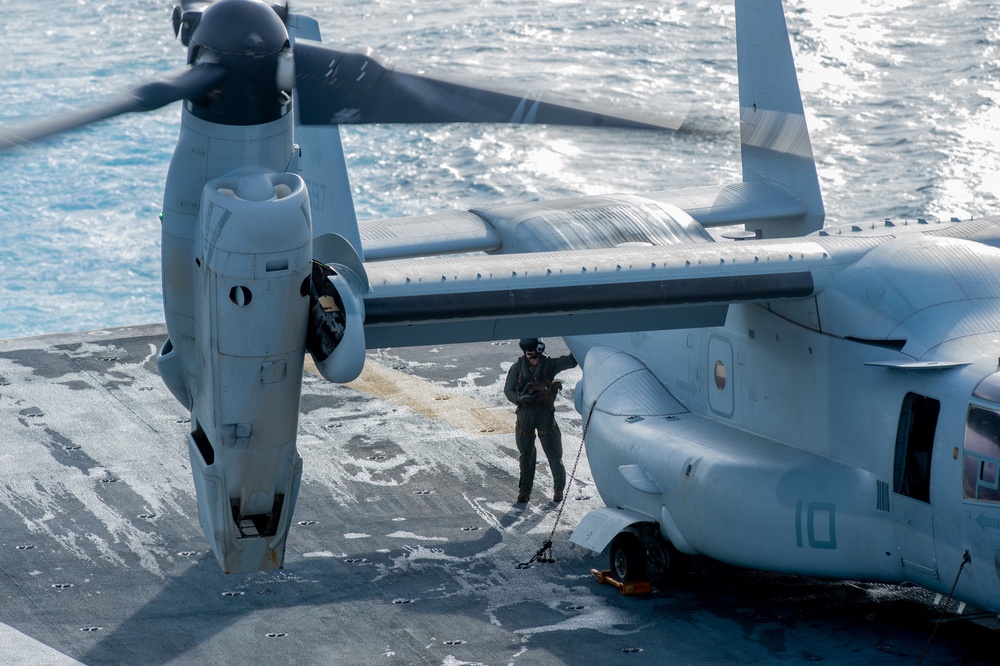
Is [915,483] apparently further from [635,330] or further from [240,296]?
[240,296]

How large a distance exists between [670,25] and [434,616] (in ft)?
157

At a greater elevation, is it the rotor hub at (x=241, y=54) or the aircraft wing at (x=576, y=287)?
the rotor hub at (x=241, y=54)

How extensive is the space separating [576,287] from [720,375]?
2582 mm

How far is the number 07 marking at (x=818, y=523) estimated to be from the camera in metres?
11.3

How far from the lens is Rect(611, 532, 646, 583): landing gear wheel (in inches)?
502

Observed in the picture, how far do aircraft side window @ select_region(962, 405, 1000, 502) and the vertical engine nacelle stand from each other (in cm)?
533

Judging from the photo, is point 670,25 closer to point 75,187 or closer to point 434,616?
point 75,187

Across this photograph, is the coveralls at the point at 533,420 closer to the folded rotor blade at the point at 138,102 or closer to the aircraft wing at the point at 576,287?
the aircraft wing at the point at 576,287

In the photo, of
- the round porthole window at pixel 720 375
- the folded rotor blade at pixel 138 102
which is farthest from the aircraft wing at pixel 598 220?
the folded rotor blade at pixel 138 102

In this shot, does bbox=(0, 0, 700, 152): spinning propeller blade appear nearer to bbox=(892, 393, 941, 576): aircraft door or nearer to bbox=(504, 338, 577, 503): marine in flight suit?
bbox=(892, 393, 941, 576): aircraft door

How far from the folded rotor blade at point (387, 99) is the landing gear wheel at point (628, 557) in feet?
15.7

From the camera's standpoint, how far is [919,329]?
11023 millimetres

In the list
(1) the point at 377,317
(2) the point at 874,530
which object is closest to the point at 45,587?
(1) the point at 377,317

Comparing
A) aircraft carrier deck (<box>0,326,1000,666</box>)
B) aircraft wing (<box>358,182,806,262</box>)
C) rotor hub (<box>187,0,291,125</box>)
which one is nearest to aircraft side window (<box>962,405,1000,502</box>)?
aircraft carrier deck (<box>0,326,1000,666</box>)
